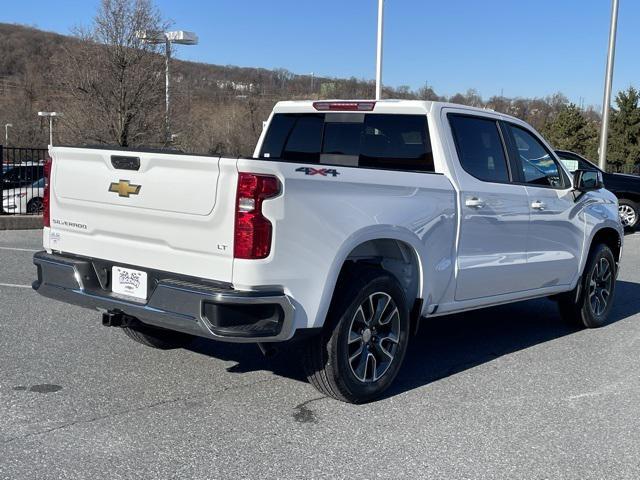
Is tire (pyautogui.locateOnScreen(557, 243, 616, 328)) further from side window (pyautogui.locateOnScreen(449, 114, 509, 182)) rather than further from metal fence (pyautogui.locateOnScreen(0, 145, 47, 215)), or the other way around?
metal fence (pyautogui.locateOnScreen(0, 145, 47, 215))

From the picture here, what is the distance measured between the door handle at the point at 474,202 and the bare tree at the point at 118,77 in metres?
20.9

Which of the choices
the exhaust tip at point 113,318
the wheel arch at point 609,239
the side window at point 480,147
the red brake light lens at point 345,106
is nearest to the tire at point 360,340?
the exhaust tip at point 113,318

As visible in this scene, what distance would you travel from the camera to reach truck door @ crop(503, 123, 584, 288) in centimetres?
600

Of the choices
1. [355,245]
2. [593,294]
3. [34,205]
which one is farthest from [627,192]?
[355,245]

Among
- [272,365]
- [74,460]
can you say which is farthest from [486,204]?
[74,460]

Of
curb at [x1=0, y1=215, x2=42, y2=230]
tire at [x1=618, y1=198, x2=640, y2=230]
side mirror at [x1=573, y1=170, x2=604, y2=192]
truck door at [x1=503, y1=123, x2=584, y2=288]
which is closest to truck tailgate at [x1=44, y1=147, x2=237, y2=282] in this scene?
truck door at [x1=503, y1=123, x2=584, y2=288]

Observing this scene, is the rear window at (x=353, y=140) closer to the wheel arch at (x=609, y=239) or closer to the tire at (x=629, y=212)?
the wheel arch at (x=609, y=239)

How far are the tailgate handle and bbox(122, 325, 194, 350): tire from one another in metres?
1.57

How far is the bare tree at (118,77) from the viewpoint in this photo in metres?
24.8

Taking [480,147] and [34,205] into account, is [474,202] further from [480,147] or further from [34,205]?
[34,205]

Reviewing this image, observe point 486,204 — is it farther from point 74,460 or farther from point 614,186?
point 614,186

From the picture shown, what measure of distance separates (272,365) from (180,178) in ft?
6.30

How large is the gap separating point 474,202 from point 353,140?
1.08 meters

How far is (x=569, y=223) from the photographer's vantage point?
6.48m
